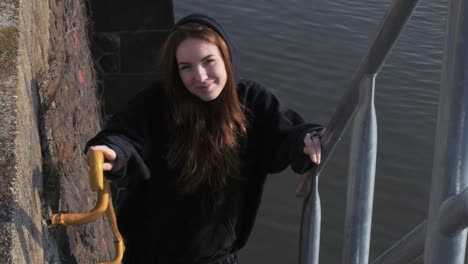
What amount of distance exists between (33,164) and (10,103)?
0.84 feet

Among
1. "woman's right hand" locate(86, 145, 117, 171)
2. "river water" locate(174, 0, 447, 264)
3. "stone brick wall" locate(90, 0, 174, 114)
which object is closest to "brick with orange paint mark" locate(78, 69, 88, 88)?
"stone brick wall" locate(90, 0, 174, 114)

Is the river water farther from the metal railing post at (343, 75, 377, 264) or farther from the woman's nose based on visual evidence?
the metal railing post at (343, 75, 377, 264)

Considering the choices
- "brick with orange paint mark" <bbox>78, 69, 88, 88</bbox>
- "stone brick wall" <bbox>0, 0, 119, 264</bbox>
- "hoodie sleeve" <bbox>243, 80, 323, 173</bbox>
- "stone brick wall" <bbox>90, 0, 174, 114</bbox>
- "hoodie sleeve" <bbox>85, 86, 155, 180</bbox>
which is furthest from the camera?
"stone brick wall" <bbox>90, 0, 174, 114</bbox>

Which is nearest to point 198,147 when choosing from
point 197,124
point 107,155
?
point 197,124

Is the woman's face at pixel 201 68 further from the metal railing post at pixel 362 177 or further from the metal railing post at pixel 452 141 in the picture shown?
the metal railing post at pixel 452 141

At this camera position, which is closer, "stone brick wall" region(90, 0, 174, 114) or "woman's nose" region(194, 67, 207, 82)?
"woman's nose" region(194, 67, 207, 82)

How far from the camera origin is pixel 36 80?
205 cm

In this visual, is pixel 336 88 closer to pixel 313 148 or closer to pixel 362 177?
pixel 313 148

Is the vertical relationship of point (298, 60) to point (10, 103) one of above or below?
below

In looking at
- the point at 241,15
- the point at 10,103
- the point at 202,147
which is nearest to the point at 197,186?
the point at 202,147

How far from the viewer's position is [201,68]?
1919 millimetres

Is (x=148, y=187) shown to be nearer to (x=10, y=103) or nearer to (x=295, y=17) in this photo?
(x=10, y=103)

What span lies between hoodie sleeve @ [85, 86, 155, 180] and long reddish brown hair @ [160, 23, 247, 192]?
84 mm

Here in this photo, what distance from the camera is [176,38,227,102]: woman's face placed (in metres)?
1.91
